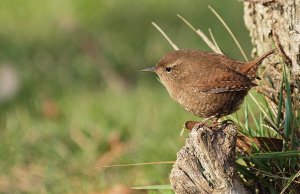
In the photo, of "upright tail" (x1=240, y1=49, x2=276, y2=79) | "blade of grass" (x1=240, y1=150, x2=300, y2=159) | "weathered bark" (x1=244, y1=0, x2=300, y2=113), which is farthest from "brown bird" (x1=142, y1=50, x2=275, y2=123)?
"blade of grass" (x1=240, y1=150, x2=300, y2=159)

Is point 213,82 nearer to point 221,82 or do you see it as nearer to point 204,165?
point 221,82

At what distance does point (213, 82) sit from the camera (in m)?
4.41

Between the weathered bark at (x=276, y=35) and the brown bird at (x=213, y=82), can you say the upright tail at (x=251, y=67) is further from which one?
the weathered bark at (x=276, y=35)

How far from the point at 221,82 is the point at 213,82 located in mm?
48

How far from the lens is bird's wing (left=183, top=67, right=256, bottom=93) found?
171 inches

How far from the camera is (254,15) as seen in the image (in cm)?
497

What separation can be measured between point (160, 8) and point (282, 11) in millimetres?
5424

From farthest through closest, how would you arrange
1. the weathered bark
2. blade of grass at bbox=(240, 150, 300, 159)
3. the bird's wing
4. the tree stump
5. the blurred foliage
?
1. the blurred foliage
2. the weathered bark
3. the bird's wing
4. blade of grass at bbox=(240, 150, 300, 159)
5. the tree stump

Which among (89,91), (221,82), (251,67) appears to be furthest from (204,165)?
(89,91)

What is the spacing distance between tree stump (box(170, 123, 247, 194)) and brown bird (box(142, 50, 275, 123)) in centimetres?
37

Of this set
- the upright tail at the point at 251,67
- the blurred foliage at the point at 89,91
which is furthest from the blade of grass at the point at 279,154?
the blurred foliage at the point at 89,91

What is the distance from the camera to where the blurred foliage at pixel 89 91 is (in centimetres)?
618

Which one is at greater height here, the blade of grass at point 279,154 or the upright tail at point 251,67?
the upright tail at point 251,67

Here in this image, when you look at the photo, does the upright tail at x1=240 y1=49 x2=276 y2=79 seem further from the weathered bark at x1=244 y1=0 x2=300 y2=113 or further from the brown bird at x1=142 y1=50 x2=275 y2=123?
the weathered bark at x1=244 y1=0 x2=300 y2=113
